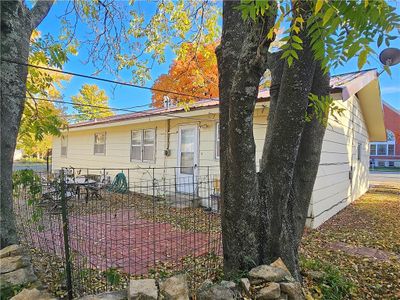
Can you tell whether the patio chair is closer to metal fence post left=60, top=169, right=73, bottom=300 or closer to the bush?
metal fence post left=60, top=169, right=73, bottom=300

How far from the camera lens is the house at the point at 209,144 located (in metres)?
7.15

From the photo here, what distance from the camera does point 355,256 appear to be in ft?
15.1

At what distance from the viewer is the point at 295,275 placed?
3021 mm

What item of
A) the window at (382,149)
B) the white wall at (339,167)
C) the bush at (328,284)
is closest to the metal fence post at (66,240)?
the bush at (328,284)

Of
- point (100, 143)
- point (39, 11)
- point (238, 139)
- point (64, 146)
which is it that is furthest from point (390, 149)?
point (39, 11)

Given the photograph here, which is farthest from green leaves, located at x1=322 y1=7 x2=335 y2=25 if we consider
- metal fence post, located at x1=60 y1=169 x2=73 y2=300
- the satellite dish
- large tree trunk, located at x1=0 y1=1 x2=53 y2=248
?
large tree trunk, located at x1=0 y1=1 x2=53 y2=248

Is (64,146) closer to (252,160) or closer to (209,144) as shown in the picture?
(209,144)

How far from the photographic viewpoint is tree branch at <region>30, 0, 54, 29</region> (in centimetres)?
366

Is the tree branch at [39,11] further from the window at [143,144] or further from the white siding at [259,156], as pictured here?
the window at [143,144]

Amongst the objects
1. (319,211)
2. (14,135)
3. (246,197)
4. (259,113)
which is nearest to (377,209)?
(319,211)

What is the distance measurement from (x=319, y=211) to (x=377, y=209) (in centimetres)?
322

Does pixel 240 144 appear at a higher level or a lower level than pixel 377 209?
higher

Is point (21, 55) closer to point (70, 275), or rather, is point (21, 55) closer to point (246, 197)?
point (70, 275)

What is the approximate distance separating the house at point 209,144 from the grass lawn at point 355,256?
2.22ft
